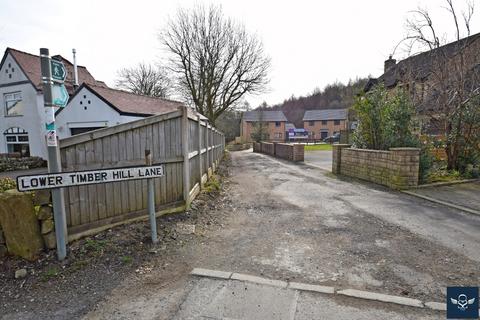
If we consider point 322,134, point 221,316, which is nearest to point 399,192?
point 221,316

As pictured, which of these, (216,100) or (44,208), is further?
(216,100)

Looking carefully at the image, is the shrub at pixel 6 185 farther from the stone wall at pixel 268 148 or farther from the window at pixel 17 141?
the stone wall at pixel 268 148

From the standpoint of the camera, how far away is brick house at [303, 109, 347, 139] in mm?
68688

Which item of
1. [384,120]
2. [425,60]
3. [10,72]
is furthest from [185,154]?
[10,72]

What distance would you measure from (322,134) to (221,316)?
72.9 m

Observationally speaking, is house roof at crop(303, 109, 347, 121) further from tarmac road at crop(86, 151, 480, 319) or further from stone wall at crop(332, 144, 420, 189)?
tarmac road at crop(86, 151, 480, 319)

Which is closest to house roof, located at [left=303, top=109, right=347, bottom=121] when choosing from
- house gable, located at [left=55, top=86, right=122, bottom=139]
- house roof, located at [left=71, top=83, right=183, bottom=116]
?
house roof, located at [left=71, top=83, right=183, bottom=116]

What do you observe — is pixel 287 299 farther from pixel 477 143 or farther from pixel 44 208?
pixel 477 143

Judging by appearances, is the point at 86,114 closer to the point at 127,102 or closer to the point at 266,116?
the point at 127,102

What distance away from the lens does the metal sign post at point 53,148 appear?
3293 millimetres

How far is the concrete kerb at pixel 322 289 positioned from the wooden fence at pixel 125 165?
6.03 feet

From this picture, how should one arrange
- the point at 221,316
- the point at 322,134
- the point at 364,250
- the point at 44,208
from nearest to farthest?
1. the point at 221,316
2. the point at 44,208
3. the point at 364,250
4. the point at 322,134

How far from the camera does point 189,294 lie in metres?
2.90

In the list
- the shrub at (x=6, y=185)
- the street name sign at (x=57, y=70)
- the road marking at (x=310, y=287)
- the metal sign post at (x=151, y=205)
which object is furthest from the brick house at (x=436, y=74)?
the shrub at (x=6, y=185)
